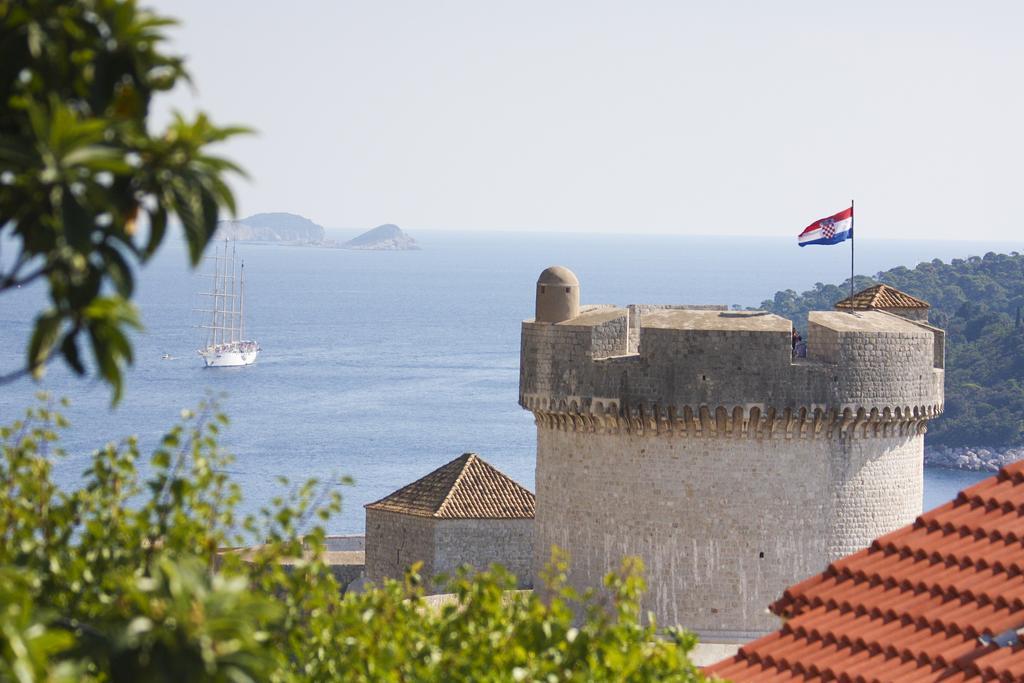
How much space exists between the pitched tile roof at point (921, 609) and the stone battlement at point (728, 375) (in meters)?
8.69

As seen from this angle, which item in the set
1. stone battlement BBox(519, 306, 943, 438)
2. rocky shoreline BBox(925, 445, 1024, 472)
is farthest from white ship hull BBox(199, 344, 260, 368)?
stone battlement BBox(519, 306, 943, 438)

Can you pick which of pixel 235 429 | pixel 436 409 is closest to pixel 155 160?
pixel 235 429

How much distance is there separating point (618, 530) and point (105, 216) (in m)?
17.1

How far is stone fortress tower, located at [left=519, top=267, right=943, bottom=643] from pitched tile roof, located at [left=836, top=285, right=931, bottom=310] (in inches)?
123

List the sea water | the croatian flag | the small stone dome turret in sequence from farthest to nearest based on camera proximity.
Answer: the sea water
the croatian flag
the small stone dome turret

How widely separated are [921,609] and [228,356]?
134740 mm

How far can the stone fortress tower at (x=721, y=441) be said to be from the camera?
2317 cm

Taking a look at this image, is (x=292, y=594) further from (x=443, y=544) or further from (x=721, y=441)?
(x=443, y=544)

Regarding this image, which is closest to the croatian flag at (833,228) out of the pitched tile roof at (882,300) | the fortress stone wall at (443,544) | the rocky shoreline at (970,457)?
the pitched tile roof at (882,300)

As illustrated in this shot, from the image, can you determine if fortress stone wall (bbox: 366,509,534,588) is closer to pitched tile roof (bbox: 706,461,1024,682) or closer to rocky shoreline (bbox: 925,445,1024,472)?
pitched tile roof (bbox: 706,461,1024,682)

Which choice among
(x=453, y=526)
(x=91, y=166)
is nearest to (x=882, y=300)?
(x=453, y=526)

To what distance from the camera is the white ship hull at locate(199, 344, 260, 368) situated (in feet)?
474

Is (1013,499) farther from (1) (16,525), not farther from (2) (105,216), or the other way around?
(2) (105,216)

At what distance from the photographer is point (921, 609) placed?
43.1ft
